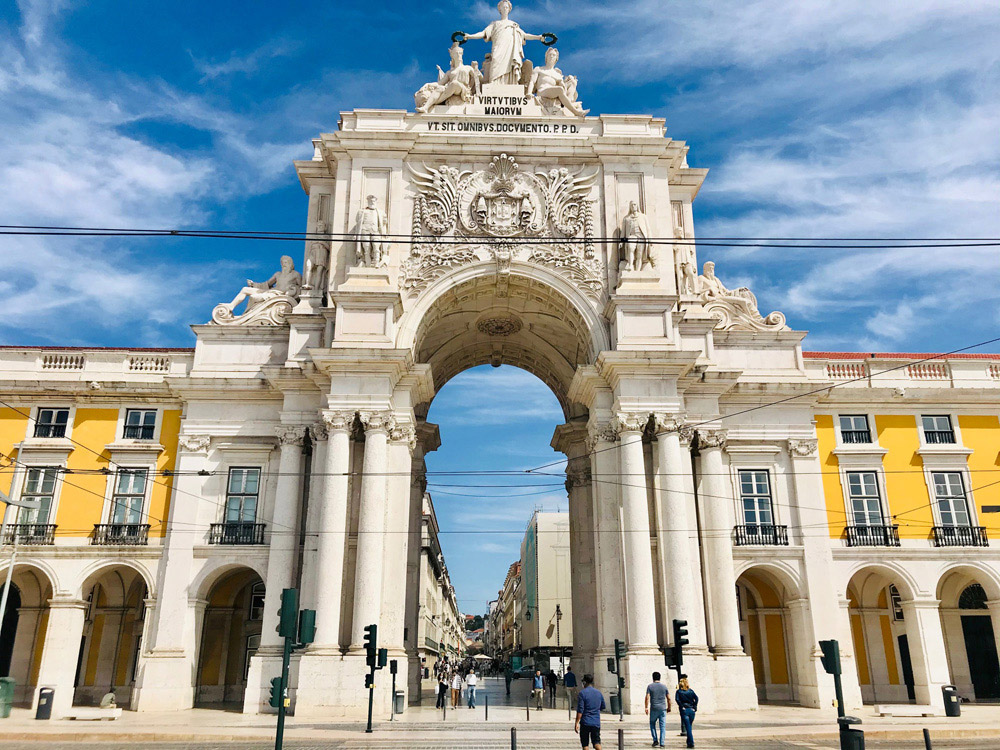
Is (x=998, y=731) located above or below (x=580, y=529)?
below

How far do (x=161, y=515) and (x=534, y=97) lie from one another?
23.1 m

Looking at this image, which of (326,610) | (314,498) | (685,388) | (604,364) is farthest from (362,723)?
(685,388)

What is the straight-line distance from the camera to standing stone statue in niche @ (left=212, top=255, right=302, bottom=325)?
110ft

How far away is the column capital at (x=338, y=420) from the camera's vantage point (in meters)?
29.6

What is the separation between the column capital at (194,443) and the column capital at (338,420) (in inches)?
223

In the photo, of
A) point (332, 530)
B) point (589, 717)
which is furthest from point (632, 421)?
point (589, 717)

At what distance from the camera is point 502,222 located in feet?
109

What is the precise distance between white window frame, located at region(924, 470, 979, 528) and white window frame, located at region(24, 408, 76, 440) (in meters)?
34.1

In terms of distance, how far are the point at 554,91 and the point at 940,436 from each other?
2154 cm

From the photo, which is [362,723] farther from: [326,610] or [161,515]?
[161,515]

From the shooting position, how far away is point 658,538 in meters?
29.9

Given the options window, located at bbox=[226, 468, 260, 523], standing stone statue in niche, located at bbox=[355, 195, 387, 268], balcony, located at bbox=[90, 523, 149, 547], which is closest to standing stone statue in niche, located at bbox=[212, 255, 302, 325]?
standing stone statue in niche, located at bbox=[355, 195, 387, 268]

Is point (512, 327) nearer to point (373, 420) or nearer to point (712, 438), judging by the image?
point (373, 420)

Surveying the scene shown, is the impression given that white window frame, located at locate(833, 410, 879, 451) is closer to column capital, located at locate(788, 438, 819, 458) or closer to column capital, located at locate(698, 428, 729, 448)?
column capital, located at locate(788, 438, 819, 458)
